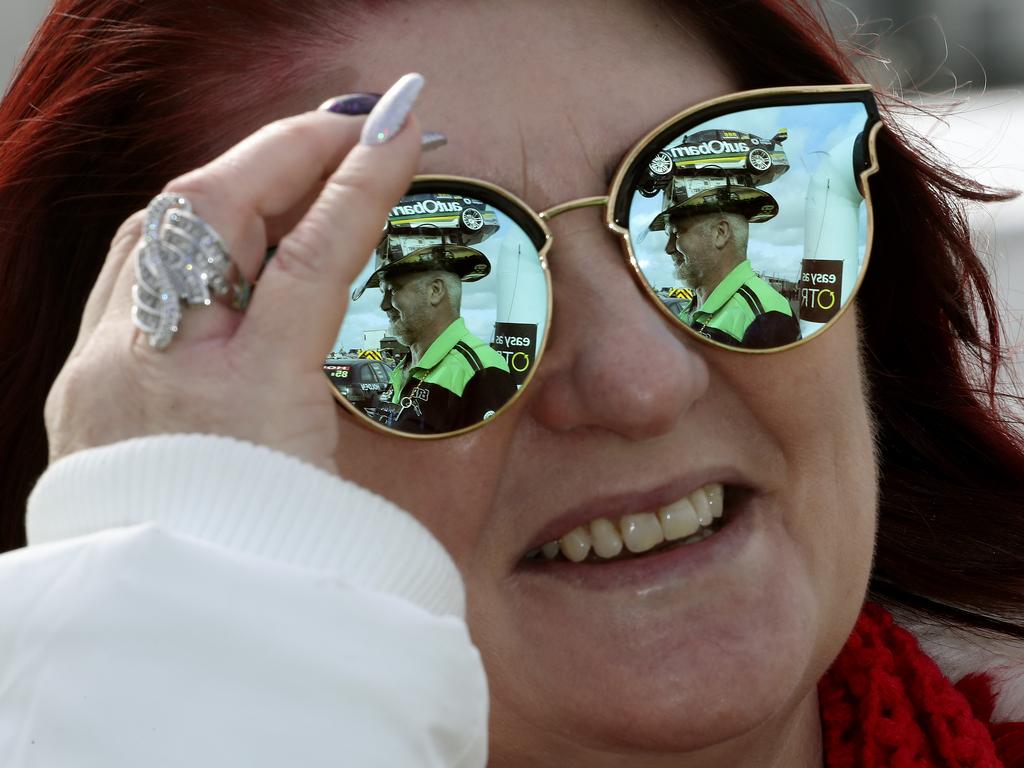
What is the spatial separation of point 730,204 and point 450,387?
456 millimetres

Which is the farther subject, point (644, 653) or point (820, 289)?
point (820, 289)

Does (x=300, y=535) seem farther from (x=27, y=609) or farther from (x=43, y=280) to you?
(x=43, y=280)

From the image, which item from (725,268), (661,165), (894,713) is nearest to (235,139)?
(661,165)

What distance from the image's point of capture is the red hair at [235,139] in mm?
1912

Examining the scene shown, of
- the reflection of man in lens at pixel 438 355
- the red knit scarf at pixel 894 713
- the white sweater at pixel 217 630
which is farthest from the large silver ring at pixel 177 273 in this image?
the red knit scarf at pixel 894 713

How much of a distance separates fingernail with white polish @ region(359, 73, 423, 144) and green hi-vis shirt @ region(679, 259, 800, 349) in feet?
1.49

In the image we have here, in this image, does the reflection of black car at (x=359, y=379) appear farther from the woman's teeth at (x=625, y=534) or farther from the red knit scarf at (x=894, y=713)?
the red knit scarf at (x=894, y=713)

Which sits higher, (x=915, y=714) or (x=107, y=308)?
(x=107, y=308)

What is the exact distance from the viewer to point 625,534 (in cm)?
180

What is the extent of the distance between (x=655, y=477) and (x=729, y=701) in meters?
0.30

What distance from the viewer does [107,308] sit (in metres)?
1.56

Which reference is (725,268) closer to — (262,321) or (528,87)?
(528,87)

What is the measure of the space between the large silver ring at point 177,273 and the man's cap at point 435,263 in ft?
0.78

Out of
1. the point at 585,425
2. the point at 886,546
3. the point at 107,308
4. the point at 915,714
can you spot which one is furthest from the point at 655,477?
the point at 886,546
